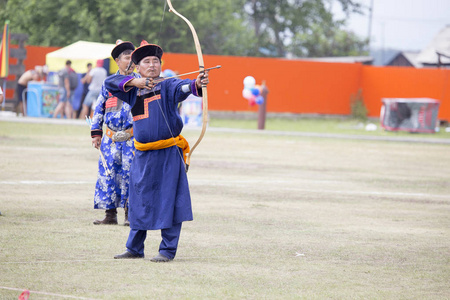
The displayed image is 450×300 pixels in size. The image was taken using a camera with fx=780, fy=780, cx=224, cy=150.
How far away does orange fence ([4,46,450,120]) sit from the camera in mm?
32500

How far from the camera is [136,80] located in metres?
6.28

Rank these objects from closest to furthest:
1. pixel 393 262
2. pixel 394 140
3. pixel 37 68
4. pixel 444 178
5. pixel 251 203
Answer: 1. pixel 393 262
2. pixel 251 203
3. pixel 444 178
4. pixel 394 140
5. pixel 37 68

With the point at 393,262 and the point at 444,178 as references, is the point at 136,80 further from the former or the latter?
the point at 444,178

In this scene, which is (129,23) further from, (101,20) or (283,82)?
(283,82)

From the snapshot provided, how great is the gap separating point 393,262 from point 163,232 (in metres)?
2.03

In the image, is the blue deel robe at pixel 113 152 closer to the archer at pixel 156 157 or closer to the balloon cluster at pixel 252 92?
the archer at pixel 156 157

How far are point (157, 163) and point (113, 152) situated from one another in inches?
70.3

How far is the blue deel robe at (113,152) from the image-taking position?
8.09 m

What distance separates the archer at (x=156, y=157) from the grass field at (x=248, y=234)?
295mm

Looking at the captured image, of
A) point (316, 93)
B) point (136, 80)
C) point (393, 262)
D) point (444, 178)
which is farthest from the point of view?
point (316, 93)

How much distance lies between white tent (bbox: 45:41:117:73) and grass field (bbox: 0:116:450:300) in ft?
34.7

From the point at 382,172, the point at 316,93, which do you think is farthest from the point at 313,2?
the point at 382,172

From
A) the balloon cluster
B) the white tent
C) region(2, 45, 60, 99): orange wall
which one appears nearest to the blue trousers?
the balloon cluster

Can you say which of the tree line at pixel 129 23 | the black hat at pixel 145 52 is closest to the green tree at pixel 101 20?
the tree line at pixel 129 23
